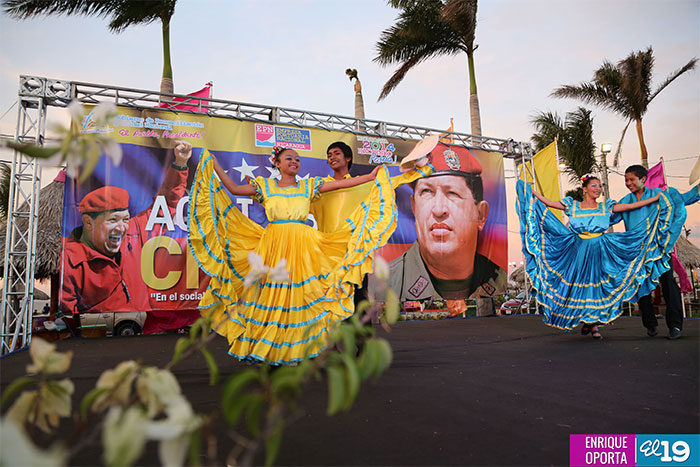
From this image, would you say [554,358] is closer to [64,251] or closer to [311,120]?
[311,120]

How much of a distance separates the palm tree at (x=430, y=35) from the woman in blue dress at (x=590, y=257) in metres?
6.14

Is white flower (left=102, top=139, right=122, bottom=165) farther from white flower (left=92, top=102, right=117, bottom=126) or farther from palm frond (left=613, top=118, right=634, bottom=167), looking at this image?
palm frond (left=613, top=118, right=634, bottom=167)

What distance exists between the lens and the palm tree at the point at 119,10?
7.22m

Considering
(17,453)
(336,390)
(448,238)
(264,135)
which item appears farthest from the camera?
(448,238)

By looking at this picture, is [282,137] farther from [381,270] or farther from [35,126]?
[381,270]

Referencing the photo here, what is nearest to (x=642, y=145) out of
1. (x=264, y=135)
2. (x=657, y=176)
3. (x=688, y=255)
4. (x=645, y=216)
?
(x=688, y=255)

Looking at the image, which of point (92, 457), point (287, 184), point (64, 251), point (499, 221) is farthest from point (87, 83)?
point (499, 221)

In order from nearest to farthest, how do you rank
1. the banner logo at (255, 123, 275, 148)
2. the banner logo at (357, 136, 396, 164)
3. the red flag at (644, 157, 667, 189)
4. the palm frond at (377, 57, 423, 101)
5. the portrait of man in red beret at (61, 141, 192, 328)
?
1. the red flag at (644, 157, 667, 189)
2. the portrait of man in red beret at (61, 141, 192, 328)
3. the banner logo at (255, 123, 275, 148)
4. the banner logo at (357, 136, 396, 164)
5. the palm frond at (377, 57, 423, 101)

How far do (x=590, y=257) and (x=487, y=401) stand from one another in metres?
3.25

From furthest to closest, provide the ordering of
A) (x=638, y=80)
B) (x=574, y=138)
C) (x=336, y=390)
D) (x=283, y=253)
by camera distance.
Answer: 1. (x=574, y=138)
2. (x=638, y=80)
3. (x=283, y=253)
4. (x=336, y=390)

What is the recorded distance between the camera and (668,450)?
1.59 metres

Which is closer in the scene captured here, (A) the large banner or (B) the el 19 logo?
(B) the el 19 logo

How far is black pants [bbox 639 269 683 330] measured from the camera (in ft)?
14.8

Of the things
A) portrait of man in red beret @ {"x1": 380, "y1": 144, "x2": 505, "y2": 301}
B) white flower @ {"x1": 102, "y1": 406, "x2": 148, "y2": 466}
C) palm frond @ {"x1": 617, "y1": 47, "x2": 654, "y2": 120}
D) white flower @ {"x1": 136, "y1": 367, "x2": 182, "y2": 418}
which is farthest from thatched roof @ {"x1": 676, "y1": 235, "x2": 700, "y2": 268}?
white flower @ {"x1": 102, "y1": 406, "x2": 148, "y2": 466}
